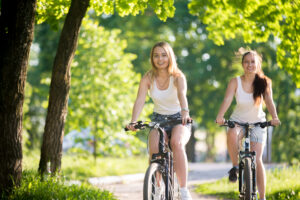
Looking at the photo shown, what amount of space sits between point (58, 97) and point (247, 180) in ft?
10.5

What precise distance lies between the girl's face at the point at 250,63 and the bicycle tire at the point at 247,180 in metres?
1.14

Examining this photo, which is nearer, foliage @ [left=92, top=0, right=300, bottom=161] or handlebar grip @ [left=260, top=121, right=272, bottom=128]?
handlebar grip @ [left=260, top=121, right=272, bottom=128]

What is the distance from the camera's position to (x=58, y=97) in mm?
6984

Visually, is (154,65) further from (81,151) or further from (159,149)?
(81,151)

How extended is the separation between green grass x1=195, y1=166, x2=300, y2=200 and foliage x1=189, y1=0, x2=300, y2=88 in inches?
73.0

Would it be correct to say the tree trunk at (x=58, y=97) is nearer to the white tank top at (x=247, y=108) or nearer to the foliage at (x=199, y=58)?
the white tank top at (x=247, y=108)

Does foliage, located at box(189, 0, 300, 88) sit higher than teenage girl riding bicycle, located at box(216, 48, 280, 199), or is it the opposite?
foliage, located at box(189, 0, 300, 88)

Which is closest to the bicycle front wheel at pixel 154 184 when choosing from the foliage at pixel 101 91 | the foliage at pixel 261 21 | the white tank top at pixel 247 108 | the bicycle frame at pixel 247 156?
the bicycle frame at pixel 247 156

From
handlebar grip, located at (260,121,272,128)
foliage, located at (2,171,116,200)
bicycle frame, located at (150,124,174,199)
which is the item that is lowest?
foliage, located at (2,171,116,200)

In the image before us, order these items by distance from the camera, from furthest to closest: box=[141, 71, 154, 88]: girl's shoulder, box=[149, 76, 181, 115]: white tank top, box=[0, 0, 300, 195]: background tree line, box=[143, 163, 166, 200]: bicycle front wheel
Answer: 1. box=[0, 0, 300, 195]: background tree line
2. box=[141, 71, 154, 88]: girl's shoulder
3. box=[149, 76, 181, 115]: white tank top
4. box=[143, 163, 166, 200]: bicycle front wheel

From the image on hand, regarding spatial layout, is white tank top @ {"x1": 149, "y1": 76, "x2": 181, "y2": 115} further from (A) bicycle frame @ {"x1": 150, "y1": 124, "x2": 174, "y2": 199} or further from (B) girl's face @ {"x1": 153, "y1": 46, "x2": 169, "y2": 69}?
(A) bicycle frame @ {"x1": 150, "y1": 124, "x2": 174, "y2": 199}

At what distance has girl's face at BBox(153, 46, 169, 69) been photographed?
5.07 m

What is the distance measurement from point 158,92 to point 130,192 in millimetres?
4885

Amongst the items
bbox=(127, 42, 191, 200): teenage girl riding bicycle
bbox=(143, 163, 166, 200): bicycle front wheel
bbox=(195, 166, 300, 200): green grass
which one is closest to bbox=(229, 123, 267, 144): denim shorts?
bbox=(127, 42, 191, 200): teenage girl riding bicycle
